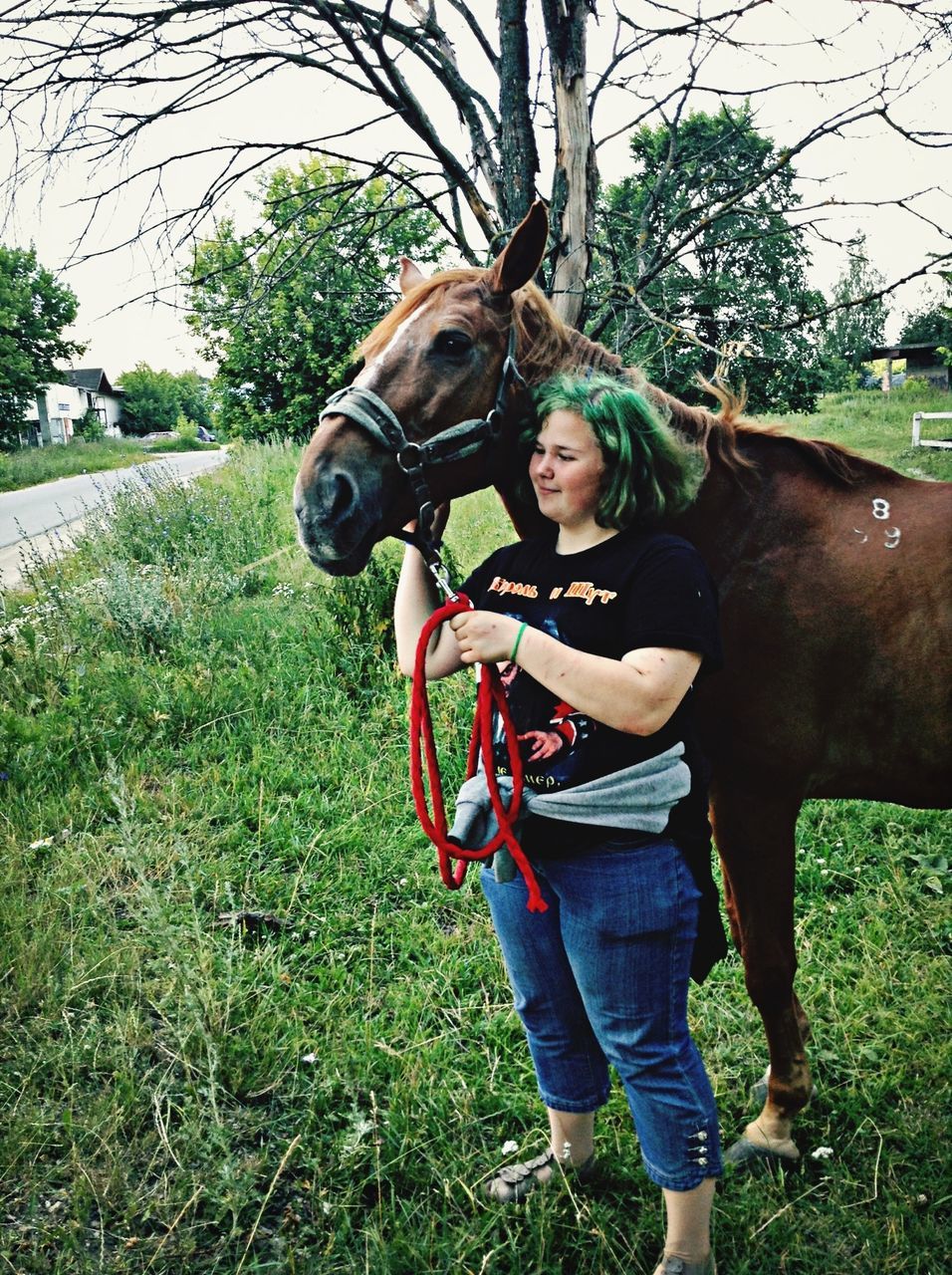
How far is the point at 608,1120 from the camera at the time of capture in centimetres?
233

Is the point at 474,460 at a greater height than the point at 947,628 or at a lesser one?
greater

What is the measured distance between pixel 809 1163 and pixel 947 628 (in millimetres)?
1562

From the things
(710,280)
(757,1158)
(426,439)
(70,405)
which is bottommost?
(757,1158)

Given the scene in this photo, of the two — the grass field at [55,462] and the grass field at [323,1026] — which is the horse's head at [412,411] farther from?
the grass field at [55,462]

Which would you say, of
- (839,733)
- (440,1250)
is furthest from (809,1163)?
(839,733)

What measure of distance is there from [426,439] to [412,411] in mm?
69

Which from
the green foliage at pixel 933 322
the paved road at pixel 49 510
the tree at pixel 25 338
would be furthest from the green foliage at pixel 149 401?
the green foliage at pixel 933 322

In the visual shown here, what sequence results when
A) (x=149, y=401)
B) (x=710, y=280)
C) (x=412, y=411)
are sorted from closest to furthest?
(x=412, y=411), (x=710, y=280), (x=149, y=401)

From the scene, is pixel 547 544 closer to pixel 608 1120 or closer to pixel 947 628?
pixel 947 628

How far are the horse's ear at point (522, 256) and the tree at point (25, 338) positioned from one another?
4142cm

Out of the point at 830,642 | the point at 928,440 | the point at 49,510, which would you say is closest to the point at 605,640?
the point at 830,642

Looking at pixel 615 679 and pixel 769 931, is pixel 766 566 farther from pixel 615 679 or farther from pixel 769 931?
pixel 769 931

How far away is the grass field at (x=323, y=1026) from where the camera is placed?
6.59 feet

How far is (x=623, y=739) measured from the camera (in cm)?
155
